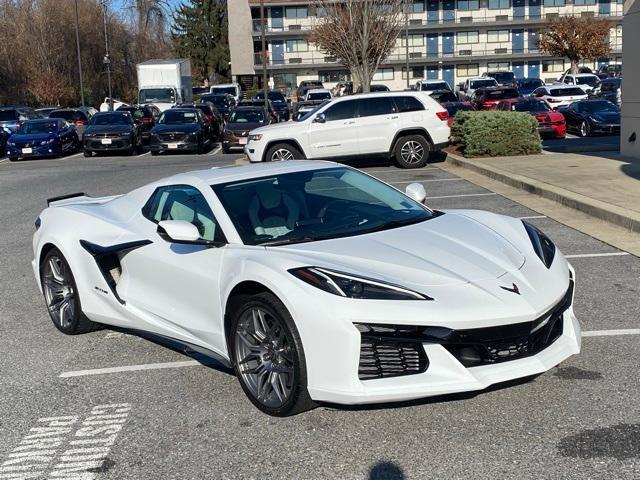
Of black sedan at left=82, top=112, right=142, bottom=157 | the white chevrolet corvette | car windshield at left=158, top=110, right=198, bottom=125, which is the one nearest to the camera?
the white chevrolet corvette

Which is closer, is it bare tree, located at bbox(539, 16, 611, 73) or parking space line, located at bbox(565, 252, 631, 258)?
parking space line, located at bbox(565, 252, 631, 258)

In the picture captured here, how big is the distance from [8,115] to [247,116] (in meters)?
13.3

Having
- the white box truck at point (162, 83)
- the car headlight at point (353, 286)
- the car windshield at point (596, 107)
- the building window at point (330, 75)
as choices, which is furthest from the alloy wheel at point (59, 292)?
the building window at point (330, 75)

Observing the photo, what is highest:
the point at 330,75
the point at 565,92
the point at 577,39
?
the point at 577,39

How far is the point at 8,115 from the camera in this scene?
35.2 m

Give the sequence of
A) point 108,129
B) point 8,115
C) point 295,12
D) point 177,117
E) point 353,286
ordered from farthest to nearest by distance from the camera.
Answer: point 295,12
point 8,115
point 177,117
point 108,129
point 353,286

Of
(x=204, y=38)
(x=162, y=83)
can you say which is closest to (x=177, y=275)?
(x=162, y=83)

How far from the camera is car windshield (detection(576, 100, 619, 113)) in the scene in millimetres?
26234

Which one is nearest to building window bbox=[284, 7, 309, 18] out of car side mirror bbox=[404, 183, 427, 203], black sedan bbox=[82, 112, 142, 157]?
black sedan bbox=[82, 112, 142, 157]

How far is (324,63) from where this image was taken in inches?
2876

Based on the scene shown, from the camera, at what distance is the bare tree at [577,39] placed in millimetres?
62000

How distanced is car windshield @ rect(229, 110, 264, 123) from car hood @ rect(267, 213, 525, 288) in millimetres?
22720

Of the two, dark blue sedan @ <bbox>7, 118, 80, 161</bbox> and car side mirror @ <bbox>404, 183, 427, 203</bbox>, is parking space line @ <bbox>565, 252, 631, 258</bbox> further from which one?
dark blue sedan @ <bbox>7, 118, 80, 161</bbox>

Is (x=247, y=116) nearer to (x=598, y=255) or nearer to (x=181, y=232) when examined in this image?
(x=598, y=255)
